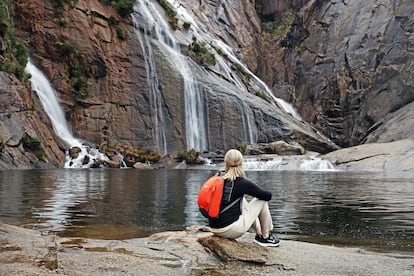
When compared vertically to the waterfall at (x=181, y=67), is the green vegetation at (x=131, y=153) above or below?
below

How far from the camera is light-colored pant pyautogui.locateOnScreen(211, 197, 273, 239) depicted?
7117 millimetres

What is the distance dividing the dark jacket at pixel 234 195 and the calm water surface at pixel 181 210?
3.02 m

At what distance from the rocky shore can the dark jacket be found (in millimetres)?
280

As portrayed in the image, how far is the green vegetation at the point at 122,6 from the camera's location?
160ft

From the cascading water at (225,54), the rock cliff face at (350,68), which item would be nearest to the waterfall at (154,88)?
the cascading water at (225,54)

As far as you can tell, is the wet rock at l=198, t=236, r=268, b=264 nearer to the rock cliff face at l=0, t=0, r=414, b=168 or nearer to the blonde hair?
the blonde hair

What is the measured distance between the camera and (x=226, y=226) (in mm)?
7109

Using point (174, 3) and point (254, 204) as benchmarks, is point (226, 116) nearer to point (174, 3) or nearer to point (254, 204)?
point (174, 3)

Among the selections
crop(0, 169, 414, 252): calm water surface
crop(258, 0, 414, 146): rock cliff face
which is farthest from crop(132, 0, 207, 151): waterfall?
crop(0, 169, 414, 252): calm water surface

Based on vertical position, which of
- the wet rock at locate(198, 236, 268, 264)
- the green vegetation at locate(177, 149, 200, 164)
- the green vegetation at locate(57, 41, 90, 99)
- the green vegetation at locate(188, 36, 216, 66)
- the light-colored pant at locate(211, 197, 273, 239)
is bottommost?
the wet rock at locate(198, 236, 268, 264)

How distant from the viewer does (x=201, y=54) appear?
53000 mm

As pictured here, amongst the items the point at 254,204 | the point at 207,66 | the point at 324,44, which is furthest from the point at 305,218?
the point at 324,44

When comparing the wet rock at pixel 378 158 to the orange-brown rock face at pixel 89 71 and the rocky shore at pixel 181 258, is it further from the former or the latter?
the rocky shore at pixel 181 258

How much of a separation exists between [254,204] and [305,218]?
6.05 meters
